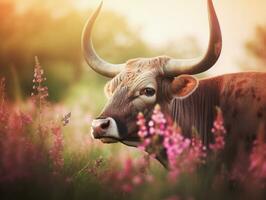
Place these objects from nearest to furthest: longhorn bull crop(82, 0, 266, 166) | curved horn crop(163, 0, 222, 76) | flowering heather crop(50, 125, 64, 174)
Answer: flowering heather crop(50, 125, 64, 174) → curved horn crop(163, 0, 222, 76) → longhorn bull crop(82, 0, 266, 166)

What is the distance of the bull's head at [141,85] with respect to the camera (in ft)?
15.6

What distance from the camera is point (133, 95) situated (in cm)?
494

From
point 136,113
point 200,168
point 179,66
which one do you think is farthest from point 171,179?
point 179,66

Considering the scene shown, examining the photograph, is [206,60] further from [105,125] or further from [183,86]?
[105,125]

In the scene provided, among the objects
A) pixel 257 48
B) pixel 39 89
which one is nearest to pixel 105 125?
pixel 39 89

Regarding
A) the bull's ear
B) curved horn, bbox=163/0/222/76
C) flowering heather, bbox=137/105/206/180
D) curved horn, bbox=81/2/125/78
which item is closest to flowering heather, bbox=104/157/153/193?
flowering heather, bbox=137/105/206/180

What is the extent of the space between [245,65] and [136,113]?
3.94ft

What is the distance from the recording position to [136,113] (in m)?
4.90

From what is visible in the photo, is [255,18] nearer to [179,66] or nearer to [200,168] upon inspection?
[179,66]

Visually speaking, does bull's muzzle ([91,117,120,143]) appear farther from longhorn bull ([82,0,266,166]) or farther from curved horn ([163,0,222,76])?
curved horn ([163,0,222,76])

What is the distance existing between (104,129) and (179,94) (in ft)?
2.54

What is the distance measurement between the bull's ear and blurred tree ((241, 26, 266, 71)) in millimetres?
659

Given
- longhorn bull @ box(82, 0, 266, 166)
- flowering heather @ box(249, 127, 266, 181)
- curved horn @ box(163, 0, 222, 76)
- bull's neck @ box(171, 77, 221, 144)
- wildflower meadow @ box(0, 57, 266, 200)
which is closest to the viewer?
wildflower meadow @ box(0, 57, 266, 200)

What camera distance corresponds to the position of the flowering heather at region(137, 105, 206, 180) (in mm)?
4246
